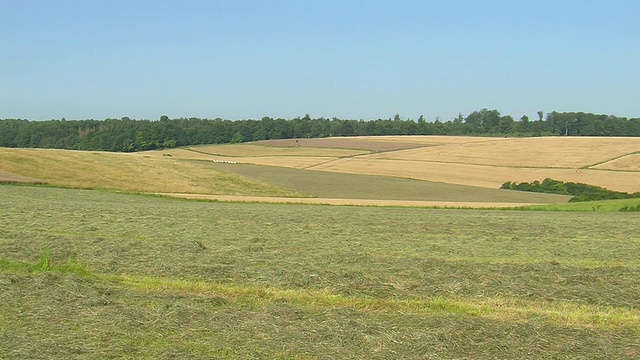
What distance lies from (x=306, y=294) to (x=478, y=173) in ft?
181

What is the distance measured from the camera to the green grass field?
8211 millimetres

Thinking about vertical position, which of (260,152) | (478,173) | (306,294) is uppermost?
(306,294)

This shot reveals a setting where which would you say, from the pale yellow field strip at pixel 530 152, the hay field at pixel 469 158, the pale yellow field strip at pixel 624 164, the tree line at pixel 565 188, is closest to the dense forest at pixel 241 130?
the hay field at pixel 469 158

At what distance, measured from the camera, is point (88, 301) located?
1025 centimetres

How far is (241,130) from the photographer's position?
122812 mm

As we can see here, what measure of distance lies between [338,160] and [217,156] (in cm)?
1673

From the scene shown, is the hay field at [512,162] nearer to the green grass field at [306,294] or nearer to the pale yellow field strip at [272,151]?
the pale yellow field strip at [272,151]

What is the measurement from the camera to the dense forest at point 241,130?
365ft

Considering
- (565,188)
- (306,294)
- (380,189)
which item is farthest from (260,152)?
(306,294)

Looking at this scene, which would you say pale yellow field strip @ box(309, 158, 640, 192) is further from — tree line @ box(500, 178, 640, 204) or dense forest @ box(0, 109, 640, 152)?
dense forest @ box(0, 109, 640, 152)

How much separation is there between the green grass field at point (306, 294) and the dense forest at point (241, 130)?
91.8 meters

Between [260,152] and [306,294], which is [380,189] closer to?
[260,152]

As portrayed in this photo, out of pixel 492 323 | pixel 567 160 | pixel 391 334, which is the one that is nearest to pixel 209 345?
pixel 391 334

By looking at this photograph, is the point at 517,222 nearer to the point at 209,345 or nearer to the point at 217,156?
the point at 209,345
